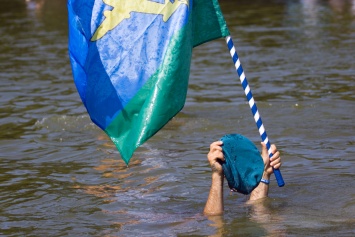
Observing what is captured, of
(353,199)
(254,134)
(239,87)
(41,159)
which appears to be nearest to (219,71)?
(239,87)

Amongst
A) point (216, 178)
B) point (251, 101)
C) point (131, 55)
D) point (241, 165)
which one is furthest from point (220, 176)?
point (131, 55)

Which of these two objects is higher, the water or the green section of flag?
the green section of flag

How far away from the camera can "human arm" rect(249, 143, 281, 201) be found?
6910 millimetres

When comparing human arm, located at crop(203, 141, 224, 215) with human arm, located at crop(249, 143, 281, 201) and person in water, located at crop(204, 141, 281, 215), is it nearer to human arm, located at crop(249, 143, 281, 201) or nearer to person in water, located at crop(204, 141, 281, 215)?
person in water, located at crop(204, 141, 281, 215)

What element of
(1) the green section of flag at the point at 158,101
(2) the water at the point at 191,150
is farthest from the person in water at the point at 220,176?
(1) the green section of flag at the point at 158,101

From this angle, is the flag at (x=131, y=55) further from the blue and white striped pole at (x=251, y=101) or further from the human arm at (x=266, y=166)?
the human arm at (x=266, y=166)

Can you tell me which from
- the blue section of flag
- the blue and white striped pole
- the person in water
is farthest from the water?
the blue section of flag

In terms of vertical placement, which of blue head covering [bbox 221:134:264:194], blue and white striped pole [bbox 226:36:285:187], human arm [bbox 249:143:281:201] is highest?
blue and white striped pole [bbox 226:36:285:187]

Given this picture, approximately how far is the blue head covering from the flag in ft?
1.68

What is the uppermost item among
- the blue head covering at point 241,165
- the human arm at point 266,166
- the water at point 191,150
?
the blue head covering at point 241,165

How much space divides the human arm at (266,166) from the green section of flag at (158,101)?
0.74 m

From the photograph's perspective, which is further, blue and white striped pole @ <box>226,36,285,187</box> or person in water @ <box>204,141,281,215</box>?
blue and white striped pole @ <box>226,36,285,187</box>

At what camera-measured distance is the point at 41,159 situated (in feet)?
32.4

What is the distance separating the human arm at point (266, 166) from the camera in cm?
691
